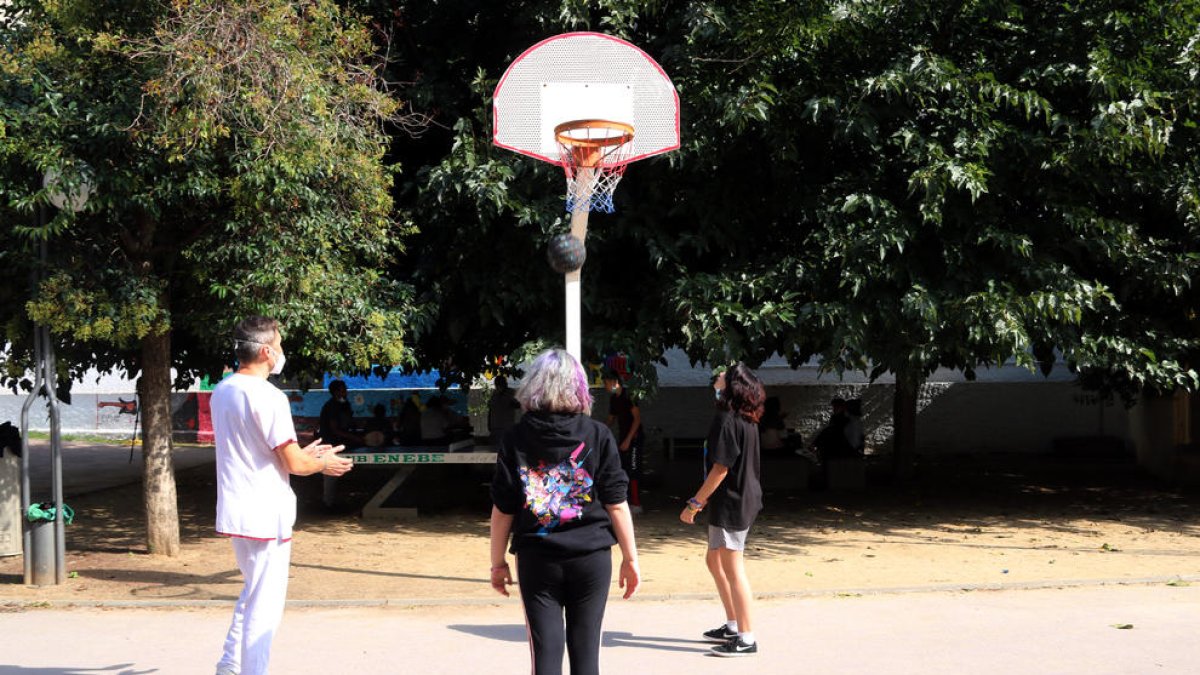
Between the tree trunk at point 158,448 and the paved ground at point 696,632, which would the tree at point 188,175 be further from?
the paved ground at point 696,632

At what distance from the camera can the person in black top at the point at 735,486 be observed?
6.54 m

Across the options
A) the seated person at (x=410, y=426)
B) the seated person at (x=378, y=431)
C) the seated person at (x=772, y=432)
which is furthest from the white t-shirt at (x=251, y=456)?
the seated person at (x=772, y=432)

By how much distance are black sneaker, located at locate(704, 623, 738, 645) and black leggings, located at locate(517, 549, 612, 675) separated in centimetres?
247

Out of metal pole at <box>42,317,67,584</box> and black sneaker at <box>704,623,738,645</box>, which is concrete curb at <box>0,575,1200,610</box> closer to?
metal pole at <box>42,317,67,584</box>

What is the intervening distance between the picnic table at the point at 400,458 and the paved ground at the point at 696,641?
4.35m

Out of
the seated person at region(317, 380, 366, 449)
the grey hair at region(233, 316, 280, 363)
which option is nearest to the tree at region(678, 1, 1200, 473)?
the seated person at region(317, 380, 366, 449)

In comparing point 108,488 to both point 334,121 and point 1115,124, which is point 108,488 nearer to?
point 334,121

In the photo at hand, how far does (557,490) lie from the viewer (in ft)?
14.6

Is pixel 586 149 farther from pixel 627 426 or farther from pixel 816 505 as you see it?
pixel 816 505

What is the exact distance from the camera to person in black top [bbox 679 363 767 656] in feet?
21.5

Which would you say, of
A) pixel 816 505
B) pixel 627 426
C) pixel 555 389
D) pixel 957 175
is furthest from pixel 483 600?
pixel 816 505

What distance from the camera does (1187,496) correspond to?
569 inches

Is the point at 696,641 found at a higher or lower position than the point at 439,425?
lower

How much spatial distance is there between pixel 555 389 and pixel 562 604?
0.84 metres
